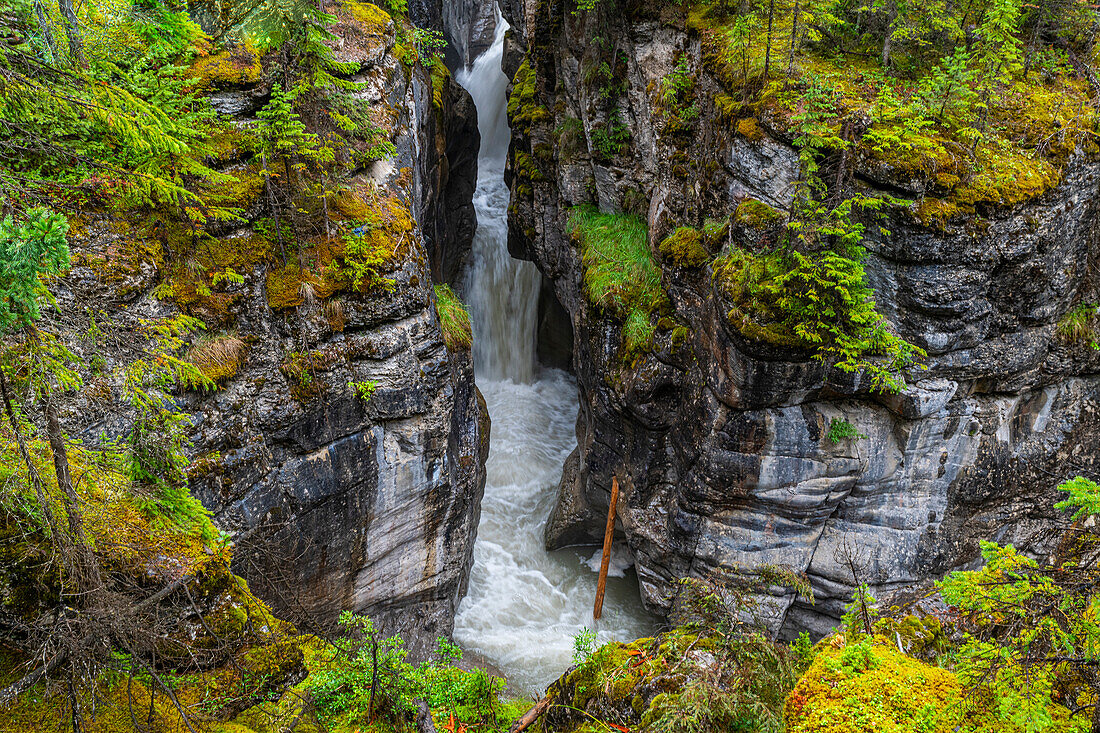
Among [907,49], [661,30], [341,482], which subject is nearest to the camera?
[341,482]

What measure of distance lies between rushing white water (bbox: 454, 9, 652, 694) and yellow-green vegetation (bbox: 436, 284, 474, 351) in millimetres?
6629

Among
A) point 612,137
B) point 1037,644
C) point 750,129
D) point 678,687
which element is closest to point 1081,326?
point 750,129

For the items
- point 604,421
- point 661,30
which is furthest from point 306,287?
point 661,30

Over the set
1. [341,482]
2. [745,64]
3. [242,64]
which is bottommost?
[341,482]

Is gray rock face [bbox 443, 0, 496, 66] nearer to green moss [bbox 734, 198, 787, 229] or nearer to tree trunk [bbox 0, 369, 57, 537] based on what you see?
green moss [bbox 734, 198, 787, 229]

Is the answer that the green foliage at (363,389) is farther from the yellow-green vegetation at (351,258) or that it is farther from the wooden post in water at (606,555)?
the wooden post in water at (606,555)

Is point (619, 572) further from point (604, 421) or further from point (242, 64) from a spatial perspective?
point (242, 64)

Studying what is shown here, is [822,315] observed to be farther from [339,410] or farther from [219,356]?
[219,356]

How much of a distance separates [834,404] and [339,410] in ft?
30.4

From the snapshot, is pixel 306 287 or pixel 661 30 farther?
pixel 661 30

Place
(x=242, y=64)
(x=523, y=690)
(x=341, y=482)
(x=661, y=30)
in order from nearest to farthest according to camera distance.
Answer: (x=242, y=64)
(x=341, y=482)
(x=523, y=690)
(x=661, y=30)

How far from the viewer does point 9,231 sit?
131 inches

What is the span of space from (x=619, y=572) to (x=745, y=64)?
41.4 feet

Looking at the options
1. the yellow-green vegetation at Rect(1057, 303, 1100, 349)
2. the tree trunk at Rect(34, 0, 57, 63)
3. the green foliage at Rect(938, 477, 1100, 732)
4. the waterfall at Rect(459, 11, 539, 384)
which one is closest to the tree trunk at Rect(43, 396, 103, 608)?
the tree trunk at Rect(34, 0, 57, 63)
